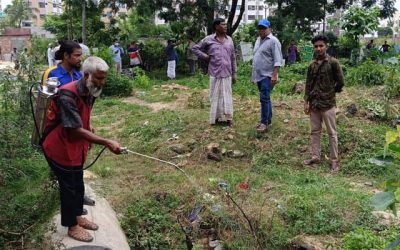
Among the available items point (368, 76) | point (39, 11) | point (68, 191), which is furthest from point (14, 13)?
point (68, 191)

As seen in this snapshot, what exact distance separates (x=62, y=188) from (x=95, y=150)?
3.40m

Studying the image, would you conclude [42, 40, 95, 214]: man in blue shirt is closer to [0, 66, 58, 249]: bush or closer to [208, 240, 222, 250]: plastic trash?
[0, 66, 58, 249]: bush

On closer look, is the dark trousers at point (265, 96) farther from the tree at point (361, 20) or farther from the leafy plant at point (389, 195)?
the tree at point (361, 20)

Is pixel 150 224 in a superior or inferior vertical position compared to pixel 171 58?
inferior

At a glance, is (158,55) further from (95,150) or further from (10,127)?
(10,127)

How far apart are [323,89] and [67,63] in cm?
298

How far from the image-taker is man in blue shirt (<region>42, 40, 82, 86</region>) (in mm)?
3760

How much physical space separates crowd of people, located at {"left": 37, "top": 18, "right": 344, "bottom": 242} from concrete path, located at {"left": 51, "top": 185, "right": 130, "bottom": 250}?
64 millimetres

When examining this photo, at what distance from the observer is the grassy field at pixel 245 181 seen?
13.5 ft

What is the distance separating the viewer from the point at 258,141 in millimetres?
6273

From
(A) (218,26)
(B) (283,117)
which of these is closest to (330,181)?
(B) (283,117)

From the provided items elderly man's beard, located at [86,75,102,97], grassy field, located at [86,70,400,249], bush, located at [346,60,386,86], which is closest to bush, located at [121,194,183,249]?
grassy field, located at [86,70,400,249]

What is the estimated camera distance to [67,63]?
3812mm

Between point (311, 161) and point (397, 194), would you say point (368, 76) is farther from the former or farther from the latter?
point (397, 194)
